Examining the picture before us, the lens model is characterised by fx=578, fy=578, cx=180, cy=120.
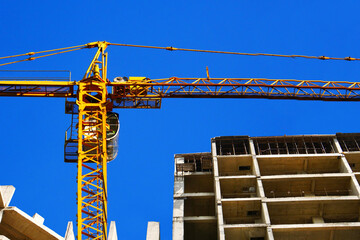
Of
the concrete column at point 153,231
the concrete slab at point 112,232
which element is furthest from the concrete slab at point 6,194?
the concrete column at point 153,231

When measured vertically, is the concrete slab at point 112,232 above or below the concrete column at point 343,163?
below

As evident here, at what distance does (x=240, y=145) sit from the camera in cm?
5156

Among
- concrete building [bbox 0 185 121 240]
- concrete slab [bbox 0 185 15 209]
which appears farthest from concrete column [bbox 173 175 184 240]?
concrete slab [bbox 0 185 15 209]

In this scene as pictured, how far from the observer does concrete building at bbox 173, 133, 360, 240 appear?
4259cm

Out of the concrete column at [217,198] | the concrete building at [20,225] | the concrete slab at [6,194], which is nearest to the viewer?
the concrete slab at [6,194]

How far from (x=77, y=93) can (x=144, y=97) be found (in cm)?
603

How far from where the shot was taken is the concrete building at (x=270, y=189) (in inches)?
1677

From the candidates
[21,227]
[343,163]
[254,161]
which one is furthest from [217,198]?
[21,227]

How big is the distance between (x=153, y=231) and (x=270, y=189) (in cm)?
1168

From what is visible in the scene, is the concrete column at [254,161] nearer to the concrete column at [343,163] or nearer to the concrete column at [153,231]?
the concrete column at [343,163]

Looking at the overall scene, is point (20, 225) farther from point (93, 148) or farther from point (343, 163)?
point (343, 163)

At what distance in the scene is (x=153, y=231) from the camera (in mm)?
42156

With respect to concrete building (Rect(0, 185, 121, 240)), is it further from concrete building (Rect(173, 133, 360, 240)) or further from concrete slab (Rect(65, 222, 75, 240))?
concrete building (Rect(173, 133, 360, 240))

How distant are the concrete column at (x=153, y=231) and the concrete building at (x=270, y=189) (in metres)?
1.32
